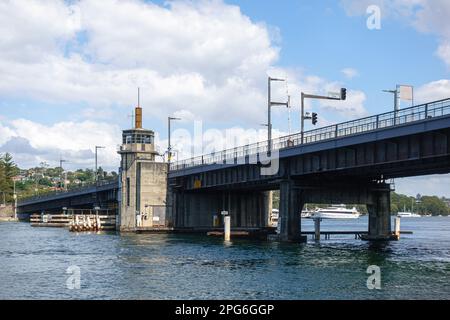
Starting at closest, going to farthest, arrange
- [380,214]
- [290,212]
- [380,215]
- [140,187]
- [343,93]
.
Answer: [343,93]
[290,212]
[380,214]
[380,215]
[140,187]

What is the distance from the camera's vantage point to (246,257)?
6147 cm

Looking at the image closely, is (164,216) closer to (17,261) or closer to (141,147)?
(141,147)

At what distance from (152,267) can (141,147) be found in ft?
190

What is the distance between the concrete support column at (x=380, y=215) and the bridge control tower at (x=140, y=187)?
116ft

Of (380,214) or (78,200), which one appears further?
(78,200)

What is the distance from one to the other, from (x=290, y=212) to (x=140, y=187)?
119ft

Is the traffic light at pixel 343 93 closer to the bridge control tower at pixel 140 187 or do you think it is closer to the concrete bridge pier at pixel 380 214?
the concrete bridge pier at pixel 380 214

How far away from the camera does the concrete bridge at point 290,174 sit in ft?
183

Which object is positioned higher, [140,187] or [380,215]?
[140,187]

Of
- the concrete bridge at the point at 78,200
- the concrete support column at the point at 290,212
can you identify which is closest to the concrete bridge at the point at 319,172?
the concrete support column at the point at 290,212

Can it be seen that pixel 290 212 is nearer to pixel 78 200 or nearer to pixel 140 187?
pixel 140 187

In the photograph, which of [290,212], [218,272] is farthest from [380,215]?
[218,272]

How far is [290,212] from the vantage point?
77438 mm
